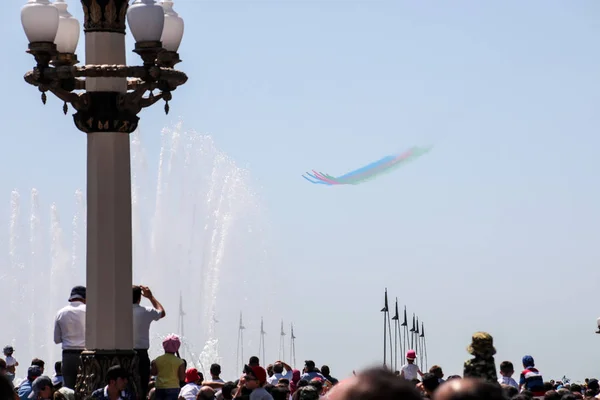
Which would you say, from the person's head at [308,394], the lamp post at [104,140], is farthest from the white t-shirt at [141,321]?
the person's head at [308,394]

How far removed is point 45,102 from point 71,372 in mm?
2676

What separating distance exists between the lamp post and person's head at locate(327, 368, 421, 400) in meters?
8.67

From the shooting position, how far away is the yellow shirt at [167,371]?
12.6 meters

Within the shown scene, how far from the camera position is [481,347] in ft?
30.7

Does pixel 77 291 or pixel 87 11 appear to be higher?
pixel 87 11

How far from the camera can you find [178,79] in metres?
12.0

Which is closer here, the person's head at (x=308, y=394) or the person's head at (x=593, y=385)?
the person's head at (x=308, y=394)

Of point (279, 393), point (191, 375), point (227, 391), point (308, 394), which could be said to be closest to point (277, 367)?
point (191, 375)

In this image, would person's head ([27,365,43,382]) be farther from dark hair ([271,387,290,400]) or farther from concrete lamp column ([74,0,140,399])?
dark hair ([271,387,290,400])

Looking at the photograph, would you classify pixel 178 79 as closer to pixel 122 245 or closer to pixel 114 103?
pixel 114 103

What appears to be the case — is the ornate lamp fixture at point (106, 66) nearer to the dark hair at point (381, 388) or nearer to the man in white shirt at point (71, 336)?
the man in white shirt at point (71, 336)

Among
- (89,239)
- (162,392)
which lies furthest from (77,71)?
(162,392)

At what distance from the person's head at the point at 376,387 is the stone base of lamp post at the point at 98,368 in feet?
28.2

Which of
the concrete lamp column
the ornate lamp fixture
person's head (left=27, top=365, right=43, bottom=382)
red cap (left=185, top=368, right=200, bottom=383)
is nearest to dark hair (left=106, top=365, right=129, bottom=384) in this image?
the concrete lamp column
